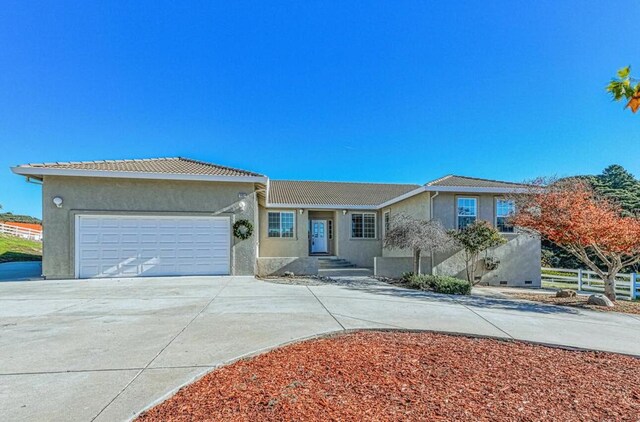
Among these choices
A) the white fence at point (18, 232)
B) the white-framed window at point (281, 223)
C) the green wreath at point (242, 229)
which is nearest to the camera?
the green wreath at point (242, 229)

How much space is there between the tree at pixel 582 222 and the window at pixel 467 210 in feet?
9.24

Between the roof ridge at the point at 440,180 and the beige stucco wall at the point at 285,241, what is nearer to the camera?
the roof ridge at the point at 440,180

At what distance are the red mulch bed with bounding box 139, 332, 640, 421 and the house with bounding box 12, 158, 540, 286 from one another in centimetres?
872

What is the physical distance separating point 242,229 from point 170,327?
693 centimetres

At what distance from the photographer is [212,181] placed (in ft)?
40.2

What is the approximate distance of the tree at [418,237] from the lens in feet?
39.3

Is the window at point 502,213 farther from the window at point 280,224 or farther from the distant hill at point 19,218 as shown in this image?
the distant hill at point 19,218

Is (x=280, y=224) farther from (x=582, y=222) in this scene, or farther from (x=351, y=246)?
(x=582, y=222)

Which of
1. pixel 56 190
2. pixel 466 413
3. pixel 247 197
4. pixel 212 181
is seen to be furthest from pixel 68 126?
pixel 466 413

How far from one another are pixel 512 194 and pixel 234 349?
1274 cm

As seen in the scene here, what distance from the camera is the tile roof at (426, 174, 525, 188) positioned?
1376cm

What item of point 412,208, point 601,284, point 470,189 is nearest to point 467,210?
point 470,189

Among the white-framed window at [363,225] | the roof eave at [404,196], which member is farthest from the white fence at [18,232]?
Result: the roof eave at [404,196]

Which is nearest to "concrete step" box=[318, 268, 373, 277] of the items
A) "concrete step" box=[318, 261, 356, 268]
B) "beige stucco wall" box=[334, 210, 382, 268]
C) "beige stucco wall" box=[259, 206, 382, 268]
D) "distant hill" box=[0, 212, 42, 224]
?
"concrete step" box=[318, 261, 356, 268]
